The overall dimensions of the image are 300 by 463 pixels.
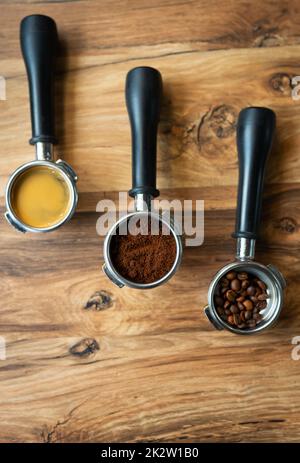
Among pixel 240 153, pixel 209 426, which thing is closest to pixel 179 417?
pixel 209 426

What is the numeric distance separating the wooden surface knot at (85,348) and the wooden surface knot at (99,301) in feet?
0.20

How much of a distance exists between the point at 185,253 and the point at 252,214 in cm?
15

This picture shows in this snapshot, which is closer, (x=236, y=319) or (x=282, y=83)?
(x=236, y=319)

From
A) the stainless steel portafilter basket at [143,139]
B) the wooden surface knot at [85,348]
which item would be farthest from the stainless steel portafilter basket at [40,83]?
the wooden surface knot at [85,348]

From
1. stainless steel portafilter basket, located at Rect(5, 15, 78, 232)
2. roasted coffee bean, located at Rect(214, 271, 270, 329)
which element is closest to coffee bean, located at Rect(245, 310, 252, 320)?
roasted coffee bean, located at Rect(214, 271, 270, 329)

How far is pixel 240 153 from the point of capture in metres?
1.02

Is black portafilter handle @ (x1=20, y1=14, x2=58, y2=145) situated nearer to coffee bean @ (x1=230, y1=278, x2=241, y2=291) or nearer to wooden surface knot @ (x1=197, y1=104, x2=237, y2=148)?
wooden surface knot @ (x1=197, y1=104, x2=237, y2=148)

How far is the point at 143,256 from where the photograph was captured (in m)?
0.98

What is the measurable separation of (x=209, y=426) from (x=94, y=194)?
471 millimetres

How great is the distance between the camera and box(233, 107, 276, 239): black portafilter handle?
3.28 ft

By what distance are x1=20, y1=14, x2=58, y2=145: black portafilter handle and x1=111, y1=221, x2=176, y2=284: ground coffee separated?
234 millimetres

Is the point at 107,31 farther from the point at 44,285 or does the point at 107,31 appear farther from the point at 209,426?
the point at 209,426

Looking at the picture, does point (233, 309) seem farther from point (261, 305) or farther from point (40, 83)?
point (40, 83)

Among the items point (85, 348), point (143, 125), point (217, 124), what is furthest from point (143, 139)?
point (85, 348)
